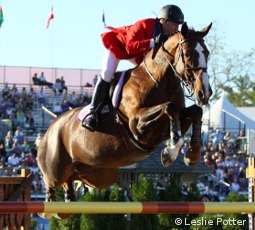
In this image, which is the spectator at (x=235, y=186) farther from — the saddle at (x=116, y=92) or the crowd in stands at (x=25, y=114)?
the saddle at (x=116, y=92)

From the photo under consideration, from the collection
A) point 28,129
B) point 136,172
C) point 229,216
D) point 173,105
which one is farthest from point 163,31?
point 28,129

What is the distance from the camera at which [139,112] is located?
812 centimetres

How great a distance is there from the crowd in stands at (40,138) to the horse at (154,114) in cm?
1031

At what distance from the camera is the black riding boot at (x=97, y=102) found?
8.62 meters

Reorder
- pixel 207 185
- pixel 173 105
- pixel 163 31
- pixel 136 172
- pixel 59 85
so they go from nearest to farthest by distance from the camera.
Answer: pixel 173 105, pixel 163 31, pixel 136 172, pixel 207 185, pixel 59 85

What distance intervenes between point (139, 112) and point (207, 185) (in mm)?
15885

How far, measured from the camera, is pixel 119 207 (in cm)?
602

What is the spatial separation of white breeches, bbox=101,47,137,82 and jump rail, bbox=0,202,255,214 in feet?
8.94

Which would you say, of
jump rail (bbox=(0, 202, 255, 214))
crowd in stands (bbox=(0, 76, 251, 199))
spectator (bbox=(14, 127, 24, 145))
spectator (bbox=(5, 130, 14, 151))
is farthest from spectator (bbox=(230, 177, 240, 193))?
jump rail (bbox=(0, 202, 255, 214))

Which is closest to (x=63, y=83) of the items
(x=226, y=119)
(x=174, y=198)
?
(x=226, y=119)

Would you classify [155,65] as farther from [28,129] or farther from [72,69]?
[72,69]

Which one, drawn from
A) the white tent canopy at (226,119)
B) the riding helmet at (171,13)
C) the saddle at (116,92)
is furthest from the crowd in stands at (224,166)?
the riding helmet at (171,13)

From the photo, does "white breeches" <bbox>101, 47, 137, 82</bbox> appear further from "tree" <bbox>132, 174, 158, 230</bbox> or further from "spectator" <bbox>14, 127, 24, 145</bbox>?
"spectator" <bbox>14, 127, 24, 145</bbox>

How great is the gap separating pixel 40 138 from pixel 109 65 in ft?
41.4
